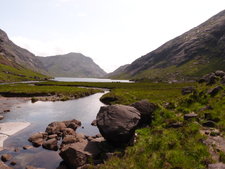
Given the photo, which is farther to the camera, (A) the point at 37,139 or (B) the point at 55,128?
(B) the point at 55,128

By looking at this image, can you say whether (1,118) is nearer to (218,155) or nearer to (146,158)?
(146,158)

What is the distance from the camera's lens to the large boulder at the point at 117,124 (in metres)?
21.3

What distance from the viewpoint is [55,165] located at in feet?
68.1

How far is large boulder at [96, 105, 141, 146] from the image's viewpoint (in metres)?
21.3

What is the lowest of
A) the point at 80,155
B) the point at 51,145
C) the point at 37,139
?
the point at 51,145

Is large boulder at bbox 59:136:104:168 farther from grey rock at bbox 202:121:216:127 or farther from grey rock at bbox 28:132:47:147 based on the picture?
grey rock at bbox 202:121:216:127

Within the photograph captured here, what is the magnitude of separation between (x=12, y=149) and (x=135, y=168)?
1819cm

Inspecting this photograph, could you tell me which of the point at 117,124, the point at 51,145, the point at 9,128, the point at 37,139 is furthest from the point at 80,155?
the point at 9,128

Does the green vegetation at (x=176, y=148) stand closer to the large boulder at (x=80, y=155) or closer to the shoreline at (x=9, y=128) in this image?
the large boulder at (x=80, y=155)

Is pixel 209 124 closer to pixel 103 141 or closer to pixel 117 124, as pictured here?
pixel 117 124

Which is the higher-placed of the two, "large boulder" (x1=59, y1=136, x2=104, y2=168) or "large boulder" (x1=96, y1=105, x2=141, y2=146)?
"large boulder" (x1=96, y1=105, x2=141, y2=146)

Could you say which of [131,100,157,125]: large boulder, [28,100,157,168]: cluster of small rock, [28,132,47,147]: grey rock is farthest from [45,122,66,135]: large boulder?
[131,100,157,125]: large boulder

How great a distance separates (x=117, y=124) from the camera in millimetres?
21625

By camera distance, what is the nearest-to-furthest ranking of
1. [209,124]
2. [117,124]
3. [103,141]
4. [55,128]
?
1. [117,124]
2. [209,124]
3. [103,141]
4. [55,128]
